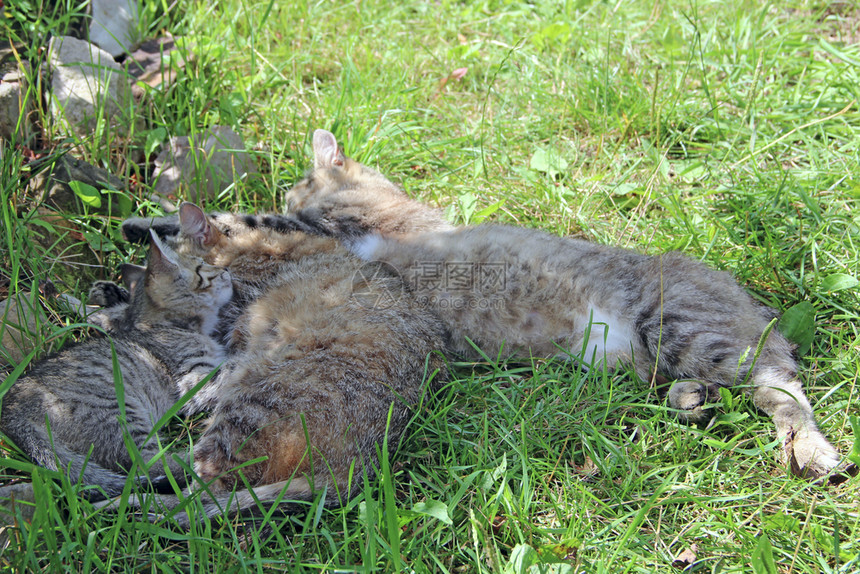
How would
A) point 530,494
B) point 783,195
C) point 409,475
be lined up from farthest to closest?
1. point 783,195
2. point 409,475
3. point 530,494

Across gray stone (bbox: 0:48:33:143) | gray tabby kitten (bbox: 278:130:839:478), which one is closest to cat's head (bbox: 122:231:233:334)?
gray tabby kitten (bbox: 278:130:839:478)

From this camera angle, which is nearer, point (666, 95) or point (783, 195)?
point (783, 195)

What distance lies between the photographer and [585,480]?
8.52ft

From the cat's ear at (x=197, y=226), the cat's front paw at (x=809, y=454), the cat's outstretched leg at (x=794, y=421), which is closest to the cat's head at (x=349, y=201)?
the cat's ear at (x=197, y=226)

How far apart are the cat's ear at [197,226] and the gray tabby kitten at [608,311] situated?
0.77 meters

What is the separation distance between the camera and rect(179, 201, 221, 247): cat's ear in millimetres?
3293

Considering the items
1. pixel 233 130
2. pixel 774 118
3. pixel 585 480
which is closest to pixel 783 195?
pixel 774 118

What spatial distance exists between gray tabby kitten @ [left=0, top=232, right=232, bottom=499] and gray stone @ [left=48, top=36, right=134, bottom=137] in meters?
1.05

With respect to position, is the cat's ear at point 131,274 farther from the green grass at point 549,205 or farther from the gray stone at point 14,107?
the gray stone at point 14,107

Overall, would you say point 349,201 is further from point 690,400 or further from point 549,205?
point 690,400

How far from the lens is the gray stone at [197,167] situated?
3.80m

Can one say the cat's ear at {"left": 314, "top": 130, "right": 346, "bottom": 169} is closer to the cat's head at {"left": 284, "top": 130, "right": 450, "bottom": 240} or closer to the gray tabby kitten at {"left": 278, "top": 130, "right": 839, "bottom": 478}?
the cat's head at {"left": 284, "top": 130, "right": 450, "bottom": 240}

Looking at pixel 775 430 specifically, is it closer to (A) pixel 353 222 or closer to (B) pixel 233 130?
(A) pixel 353 222

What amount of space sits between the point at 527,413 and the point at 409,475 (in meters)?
0.59
